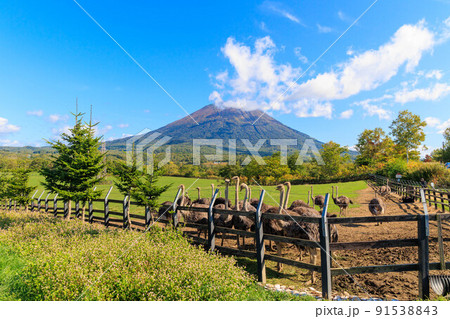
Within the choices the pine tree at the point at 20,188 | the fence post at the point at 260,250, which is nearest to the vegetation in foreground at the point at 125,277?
the fence post at the point at 260,250

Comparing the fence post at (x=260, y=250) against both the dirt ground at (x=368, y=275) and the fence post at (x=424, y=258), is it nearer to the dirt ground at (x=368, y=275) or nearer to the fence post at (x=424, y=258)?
the dirt ground at (x=368, y=275)

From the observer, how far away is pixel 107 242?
6.21m

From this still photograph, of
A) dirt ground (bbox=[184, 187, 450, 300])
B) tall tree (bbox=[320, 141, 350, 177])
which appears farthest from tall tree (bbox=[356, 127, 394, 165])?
dirt ground (bbox=[184, 187, 450, 300])

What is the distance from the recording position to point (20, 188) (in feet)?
81.6

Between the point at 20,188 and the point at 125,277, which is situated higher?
the point at 20,188

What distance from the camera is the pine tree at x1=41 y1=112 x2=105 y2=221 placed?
1427 cm

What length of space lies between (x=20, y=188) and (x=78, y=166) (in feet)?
50.8

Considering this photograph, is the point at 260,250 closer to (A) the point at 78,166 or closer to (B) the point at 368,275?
(B) the point at 368,275

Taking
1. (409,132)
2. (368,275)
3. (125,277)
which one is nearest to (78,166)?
(125,277)

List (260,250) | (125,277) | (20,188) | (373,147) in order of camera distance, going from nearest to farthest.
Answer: (125,277) → (260,250) → (20,188) → (373,147)

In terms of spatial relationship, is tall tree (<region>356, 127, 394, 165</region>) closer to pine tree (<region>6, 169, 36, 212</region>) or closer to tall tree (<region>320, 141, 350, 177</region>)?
tall tree (<region>320, 141, 350, 177</region>)

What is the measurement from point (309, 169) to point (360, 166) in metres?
12.1

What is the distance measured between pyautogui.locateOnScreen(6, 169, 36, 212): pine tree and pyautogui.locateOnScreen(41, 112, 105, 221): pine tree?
12.3m

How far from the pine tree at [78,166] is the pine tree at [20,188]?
12.3 metres
